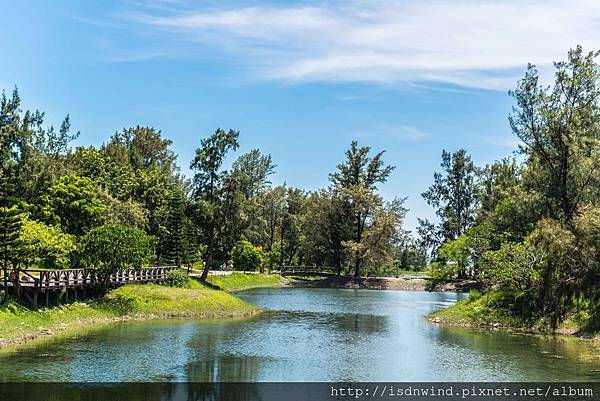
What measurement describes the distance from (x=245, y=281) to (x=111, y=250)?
47.5 meters

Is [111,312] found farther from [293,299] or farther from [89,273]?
[293,299]

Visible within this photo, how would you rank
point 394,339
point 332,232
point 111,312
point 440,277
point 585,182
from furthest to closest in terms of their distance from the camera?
point 332,232
point 440,277
point 585,182
point 111,312
point 394,339

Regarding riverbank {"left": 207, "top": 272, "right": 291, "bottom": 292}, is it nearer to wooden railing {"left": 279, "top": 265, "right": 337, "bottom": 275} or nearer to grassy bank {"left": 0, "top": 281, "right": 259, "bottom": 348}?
wooden railing {"left": 279, "top": 265, "right": 337, "bottom": 275}

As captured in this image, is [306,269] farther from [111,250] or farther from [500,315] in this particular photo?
[111,250]

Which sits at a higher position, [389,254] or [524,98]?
[524,98]

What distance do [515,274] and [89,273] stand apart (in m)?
36.4

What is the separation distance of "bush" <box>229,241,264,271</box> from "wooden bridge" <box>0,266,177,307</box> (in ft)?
156

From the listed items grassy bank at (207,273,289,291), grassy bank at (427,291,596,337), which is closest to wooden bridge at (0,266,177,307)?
grassy bank at (207,273,289,291)

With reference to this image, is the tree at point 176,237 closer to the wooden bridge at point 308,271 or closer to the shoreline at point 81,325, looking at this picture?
the shoreline at point 81,325

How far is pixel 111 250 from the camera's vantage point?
49.6 meters

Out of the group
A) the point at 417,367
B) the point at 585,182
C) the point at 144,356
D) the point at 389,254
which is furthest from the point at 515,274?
the point at 389,254

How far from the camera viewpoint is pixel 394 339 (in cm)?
4306

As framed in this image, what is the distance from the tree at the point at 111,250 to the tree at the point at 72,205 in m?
8.67

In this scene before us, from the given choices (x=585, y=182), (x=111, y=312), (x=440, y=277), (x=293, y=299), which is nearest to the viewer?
(x=111, y=312)
